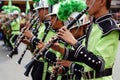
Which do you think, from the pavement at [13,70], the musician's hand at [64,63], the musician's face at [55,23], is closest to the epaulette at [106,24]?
the musician's hand at [64,63]

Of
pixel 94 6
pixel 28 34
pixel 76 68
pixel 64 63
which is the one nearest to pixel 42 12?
pixel 28 34

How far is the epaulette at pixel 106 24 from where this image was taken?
10.6 ft

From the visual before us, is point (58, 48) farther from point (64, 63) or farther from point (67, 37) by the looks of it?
point (64, 63)

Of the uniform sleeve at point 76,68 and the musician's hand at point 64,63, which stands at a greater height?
the uniform sleeve at point 76,68

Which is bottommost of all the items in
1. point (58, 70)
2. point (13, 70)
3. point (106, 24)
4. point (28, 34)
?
point (13, 70)

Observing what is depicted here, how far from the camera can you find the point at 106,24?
10.8 ft

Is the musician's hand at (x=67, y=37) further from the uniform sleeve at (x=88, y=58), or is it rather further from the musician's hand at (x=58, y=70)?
the musician's hand at (x=58, y=70)

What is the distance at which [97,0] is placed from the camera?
331 centimetres

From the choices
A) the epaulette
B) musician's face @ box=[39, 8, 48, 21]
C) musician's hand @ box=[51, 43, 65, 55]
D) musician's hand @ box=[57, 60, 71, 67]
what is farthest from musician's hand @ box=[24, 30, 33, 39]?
the epaulette

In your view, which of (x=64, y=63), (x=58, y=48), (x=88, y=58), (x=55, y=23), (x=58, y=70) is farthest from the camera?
(x=55, y=23)

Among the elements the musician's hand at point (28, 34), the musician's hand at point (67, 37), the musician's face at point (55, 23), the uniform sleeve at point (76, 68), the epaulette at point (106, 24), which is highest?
the epaulette at point (106, 24)

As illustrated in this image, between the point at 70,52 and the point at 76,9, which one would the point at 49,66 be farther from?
the point at 70,52

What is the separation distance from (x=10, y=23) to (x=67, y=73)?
433 inches

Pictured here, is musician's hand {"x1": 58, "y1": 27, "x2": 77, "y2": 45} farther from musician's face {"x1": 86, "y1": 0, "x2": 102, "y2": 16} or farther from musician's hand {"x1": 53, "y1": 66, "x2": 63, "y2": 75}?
musician's hand {"x1": 53, "y1": 66, "x2": 63, "y2": 75}
